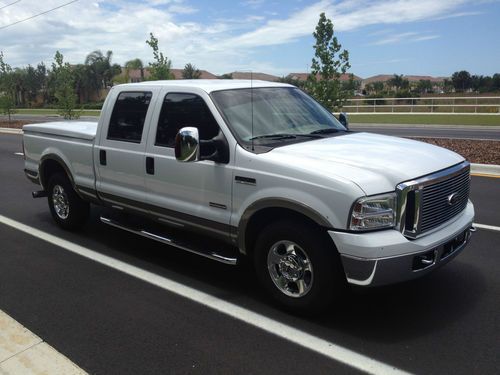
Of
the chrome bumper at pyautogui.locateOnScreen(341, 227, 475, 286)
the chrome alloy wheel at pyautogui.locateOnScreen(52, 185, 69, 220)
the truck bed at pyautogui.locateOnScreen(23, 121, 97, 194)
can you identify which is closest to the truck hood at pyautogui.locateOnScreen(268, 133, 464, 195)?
the chrome bumper at pyautogui.locateOnScreen(341, 227, 475, 286)

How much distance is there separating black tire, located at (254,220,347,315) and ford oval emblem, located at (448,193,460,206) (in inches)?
42.5

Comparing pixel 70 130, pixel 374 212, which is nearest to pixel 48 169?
pixel 70 130

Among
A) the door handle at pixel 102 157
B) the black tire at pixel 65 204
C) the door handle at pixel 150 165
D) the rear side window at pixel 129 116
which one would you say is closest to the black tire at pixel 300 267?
the door handle at pixel 150 165

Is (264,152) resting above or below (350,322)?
above

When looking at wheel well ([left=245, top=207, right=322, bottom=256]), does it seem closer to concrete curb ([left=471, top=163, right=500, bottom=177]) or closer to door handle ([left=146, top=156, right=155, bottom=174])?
door handle ([left=146, top=156, right=155, bottom=174])

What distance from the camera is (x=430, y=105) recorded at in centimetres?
3362

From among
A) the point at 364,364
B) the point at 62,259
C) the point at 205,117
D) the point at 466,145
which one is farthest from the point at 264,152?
the point at 466,145

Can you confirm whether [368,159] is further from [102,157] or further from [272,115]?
[102,157]

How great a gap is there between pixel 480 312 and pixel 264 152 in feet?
7.22

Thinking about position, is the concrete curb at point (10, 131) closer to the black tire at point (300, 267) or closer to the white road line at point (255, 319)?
the white road line at point (255, 319)

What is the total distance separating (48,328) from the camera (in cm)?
389

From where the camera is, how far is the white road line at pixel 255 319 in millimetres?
3340

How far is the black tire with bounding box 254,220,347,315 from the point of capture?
3703 mm

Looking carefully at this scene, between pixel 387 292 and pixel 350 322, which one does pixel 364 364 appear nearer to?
pixel 350 322
